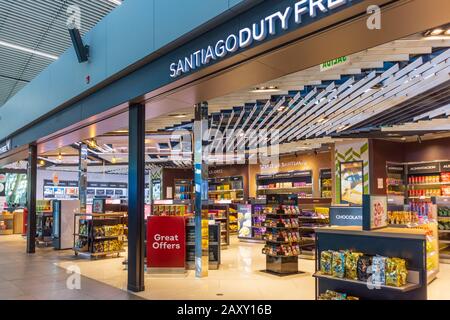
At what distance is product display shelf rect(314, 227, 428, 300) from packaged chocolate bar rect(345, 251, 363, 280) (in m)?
0.06

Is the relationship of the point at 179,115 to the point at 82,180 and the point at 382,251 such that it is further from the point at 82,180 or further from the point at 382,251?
the point at 382,251

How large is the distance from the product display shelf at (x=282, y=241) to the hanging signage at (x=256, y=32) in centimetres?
407

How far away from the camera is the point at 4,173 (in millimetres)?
23156

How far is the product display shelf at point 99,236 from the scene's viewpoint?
10359 millimetres

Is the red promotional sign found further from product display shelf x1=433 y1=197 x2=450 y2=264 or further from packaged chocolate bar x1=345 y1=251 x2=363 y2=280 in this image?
product display shelf x1=433 y1=197 x2=450 y2=264

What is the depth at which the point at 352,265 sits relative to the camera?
13.0 ft

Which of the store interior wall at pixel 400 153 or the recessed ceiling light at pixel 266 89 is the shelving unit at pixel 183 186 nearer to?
the store interior wall at pixel 400 153

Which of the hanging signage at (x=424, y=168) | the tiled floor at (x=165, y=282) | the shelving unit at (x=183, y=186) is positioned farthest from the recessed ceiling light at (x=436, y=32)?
the shelving unit at (x=183, y=186)

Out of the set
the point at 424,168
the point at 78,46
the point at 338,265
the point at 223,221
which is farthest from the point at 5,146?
the point at 424,168

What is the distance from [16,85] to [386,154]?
12.3 metres

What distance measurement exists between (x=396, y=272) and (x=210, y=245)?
18.4ft

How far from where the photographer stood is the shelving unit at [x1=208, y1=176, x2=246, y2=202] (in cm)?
1975

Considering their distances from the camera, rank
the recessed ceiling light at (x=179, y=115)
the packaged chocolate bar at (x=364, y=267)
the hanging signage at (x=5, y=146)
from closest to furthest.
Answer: the packaged chocolate bar at (x=364, y=267), the recessed ceiling light at (x=179, y=115), the hanging signage at (x=5, y=146)
